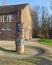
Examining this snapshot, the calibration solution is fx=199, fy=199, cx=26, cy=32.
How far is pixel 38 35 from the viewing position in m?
67.8

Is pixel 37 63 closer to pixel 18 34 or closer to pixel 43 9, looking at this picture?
pixel 18 34

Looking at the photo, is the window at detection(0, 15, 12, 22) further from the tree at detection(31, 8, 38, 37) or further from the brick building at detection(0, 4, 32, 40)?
the tree at detection(31, 8, 38, 37)

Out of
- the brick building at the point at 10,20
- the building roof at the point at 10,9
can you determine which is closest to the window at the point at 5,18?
the brick building at the point at 10,20

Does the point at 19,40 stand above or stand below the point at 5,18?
below

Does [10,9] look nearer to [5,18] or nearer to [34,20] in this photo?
[5,18]

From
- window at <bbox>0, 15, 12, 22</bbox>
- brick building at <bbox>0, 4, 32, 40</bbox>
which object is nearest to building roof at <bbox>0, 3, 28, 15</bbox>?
brick building at <bbox>0, 4, 32, 40</bbox>

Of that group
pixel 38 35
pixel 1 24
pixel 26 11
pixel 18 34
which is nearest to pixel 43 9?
pixel 38 35

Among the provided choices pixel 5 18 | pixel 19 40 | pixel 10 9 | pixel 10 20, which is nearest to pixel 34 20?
pixel 10 9

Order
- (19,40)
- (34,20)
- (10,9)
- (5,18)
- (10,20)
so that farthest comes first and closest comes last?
(34,20) → (10,9) → (5,18) → (10,20) → (19,40)

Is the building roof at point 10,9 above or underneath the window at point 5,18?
above

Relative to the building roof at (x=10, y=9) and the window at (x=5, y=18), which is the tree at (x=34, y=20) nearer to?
the building roof at (x=10, y=9)

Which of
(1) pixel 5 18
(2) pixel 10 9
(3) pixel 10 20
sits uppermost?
(2) pixel 10 9

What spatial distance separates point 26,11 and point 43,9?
85.7 feet

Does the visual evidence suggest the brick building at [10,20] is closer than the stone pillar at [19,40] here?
No
